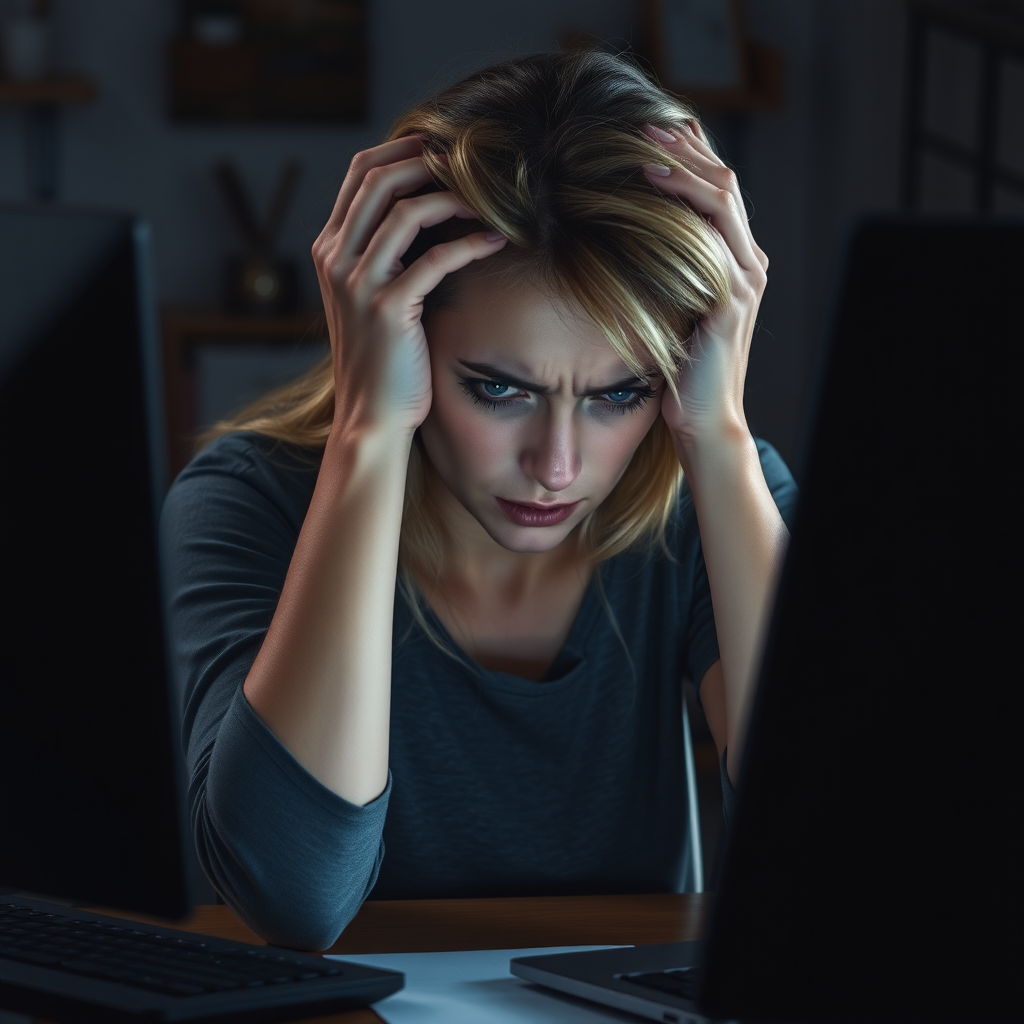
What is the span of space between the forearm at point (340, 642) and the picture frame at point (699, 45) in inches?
111

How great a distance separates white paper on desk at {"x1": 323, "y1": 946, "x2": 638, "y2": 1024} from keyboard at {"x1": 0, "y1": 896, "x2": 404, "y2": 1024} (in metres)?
0.02

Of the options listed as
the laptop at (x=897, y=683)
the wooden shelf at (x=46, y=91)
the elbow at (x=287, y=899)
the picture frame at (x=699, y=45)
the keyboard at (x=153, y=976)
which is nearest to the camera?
the laptop at (x=897, y=683)

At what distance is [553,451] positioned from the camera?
100 centimetres

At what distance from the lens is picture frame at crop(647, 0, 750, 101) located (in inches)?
138

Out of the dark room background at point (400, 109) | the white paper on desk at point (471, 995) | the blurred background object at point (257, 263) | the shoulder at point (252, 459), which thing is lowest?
the white paper on desk at point (471, 995)

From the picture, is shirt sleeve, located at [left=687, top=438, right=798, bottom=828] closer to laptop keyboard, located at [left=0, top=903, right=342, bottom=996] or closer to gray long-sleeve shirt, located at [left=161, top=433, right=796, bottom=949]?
gray long-sleeve shirt, located at [left=161, top=433, right=796, bottom=949]

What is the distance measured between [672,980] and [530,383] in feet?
1.44

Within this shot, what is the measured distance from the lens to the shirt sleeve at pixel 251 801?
815 mm

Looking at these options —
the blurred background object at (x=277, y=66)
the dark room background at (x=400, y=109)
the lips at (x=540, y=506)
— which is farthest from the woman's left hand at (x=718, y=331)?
the blurred background object at (x=277, y=66)

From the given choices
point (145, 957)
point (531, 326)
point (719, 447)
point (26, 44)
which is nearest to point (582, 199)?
point (531, 326)

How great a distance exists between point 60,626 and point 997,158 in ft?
8.86

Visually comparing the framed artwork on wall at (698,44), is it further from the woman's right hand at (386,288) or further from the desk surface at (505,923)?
the desk surface at (505,923)

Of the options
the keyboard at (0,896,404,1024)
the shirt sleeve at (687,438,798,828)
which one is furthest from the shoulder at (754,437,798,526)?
the keyboard at (0,896,404,1024)

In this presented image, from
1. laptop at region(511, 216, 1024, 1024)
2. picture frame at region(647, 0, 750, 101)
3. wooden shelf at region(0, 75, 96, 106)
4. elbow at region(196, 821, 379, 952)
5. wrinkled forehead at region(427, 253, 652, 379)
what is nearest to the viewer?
laptop at region(511, 216, 1024, 1024)
